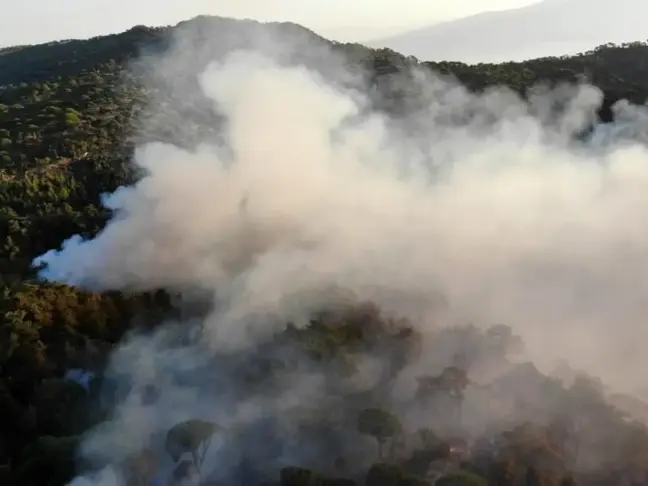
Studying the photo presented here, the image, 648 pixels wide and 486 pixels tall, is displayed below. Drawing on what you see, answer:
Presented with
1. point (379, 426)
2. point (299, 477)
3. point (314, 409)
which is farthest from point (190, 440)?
point (379, 426)

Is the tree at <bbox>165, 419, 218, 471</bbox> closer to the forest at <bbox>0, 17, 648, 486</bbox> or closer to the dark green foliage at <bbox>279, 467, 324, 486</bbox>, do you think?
the forest at <bbox>0, 17, 648, 486</bbox>

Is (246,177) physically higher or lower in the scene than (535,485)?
higher

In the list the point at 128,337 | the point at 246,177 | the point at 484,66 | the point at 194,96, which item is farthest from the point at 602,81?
the point at 128,337

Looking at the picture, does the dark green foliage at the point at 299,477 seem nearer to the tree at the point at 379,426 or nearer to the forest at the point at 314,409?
the forest at the point at 314,409

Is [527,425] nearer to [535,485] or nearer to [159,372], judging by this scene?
[535,485]

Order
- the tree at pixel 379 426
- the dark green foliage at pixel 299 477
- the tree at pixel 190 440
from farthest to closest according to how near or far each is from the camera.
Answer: the tree at pixel 379 426 < the tree at pixel 190 440 < the dark green foliage at pixel 299 477

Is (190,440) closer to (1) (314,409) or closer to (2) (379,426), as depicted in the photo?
(1) (314,409)

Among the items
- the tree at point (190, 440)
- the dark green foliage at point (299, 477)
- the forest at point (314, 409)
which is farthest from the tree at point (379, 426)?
the tree at point (190, 440)

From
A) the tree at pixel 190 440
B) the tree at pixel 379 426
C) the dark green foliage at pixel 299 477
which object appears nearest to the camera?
the dark green foliage at pixel 299 477

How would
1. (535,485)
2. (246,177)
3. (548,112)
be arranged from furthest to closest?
(548,112) < (246,177) < (535,485)

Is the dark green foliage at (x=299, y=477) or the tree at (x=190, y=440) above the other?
the tree at (x=190, y=440)

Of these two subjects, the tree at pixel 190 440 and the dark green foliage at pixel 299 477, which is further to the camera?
the tree at pixel 190 440
